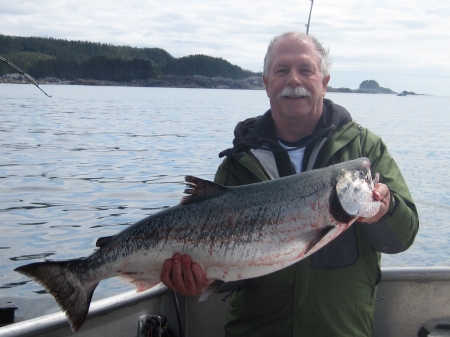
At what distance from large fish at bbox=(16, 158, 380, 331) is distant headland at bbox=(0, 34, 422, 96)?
403 ft

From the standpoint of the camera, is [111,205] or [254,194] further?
[111,205]

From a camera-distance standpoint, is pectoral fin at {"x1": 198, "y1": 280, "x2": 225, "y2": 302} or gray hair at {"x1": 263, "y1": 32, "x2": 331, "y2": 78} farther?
gray hair at {"x1": 263, "y1": 32, "x2": 331, "y2": 78}

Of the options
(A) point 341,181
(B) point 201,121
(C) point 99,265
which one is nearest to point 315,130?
(A) point 341,181

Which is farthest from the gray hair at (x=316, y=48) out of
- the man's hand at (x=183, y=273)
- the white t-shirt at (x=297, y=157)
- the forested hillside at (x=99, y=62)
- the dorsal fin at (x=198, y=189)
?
the forested hillside at (x=99, y=62)

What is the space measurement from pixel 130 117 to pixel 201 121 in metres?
4.90

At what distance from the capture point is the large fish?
130 inches

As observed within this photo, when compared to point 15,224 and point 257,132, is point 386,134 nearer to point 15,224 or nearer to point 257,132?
point 15,224

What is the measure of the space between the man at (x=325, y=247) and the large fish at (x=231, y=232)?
0.38ft

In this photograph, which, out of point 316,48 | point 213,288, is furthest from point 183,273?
point 316,48

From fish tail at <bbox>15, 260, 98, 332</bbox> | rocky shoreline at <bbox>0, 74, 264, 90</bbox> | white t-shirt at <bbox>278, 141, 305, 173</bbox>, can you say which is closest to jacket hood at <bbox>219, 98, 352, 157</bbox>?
white t-shirt at <bbox>278, 141, 305, 173</bbox>

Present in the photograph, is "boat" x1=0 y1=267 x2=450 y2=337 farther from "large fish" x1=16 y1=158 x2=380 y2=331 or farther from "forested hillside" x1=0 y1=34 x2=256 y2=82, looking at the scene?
"forested hillside" x1=0 y1=34 x2=256 y2=82

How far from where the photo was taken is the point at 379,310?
477 centimetres

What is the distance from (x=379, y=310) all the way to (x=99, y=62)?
5440 inches

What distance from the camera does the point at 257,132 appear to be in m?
4.24
